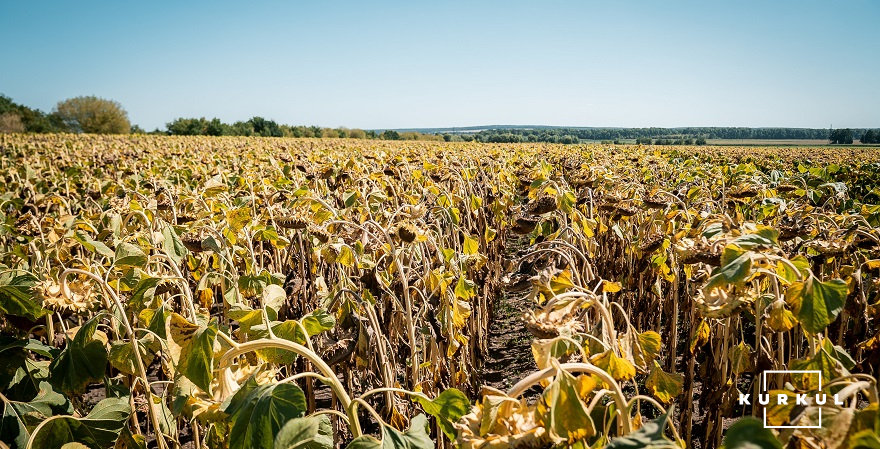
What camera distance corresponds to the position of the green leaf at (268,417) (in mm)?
1029

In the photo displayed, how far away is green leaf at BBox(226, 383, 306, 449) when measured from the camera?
3.38ft

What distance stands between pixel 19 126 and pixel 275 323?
2778 inches

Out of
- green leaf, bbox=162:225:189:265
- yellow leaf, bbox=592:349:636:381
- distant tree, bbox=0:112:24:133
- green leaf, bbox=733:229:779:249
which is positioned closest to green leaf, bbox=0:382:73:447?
green leaf, bbox=162:225:189:265

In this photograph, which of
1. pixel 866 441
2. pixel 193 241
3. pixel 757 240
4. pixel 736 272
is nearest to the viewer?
pixel 866 441

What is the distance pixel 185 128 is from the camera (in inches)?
2279

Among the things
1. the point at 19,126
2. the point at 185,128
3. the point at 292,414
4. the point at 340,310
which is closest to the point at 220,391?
the point at 292,414

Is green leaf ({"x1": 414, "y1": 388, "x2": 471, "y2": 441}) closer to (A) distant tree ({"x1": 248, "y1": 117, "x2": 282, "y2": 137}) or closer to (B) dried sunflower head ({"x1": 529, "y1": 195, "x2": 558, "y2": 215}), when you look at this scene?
(B) dried sunflower head ({"x1": 529, "y1": 195, "x2": 558, "y2": 215})

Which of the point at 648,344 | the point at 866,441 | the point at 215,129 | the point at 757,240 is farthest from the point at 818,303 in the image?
the point at 215,129

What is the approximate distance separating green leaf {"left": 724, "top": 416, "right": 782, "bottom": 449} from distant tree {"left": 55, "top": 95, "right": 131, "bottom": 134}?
249 feet

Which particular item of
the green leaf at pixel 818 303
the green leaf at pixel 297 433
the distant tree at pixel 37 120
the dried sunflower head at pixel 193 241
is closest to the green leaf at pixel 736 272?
the green leaf at pixel 818 303

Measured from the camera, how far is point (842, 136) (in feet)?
220

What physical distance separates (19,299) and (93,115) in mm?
76937

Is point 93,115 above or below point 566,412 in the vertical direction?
above

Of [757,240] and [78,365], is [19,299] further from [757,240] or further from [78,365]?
[757,240]
